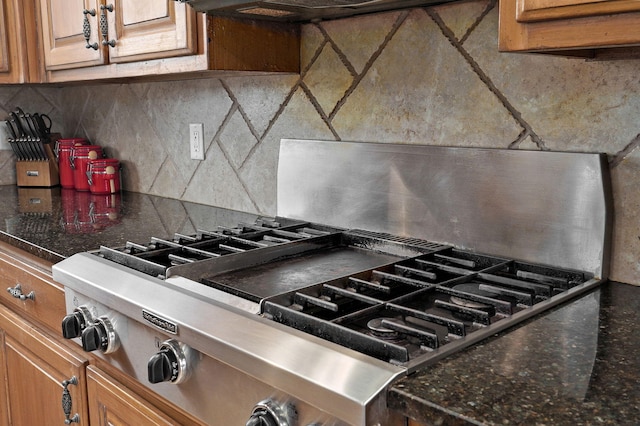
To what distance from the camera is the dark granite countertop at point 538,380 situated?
62 cm

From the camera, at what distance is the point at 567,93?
1126 mm

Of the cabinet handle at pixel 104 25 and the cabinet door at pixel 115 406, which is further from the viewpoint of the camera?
the cabinet handle at pixel 104 25

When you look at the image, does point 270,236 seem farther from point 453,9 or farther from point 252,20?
point 453,9

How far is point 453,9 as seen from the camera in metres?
1.27

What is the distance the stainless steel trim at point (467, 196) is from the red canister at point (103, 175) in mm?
957

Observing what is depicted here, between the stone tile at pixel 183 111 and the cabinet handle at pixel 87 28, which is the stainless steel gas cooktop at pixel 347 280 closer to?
the stone tile at pixel 183 111

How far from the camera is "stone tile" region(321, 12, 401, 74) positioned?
1.41 m

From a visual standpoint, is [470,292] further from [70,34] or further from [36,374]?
[70,34]

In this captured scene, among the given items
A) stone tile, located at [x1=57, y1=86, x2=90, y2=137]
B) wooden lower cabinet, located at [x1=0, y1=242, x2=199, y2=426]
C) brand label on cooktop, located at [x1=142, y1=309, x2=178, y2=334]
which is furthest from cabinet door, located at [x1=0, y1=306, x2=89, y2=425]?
stone tile, located at [x1=57, y1=86, x2=90, y2=137]

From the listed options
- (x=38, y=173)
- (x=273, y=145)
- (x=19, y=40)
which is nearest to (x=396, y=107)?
(x=273, y=145)

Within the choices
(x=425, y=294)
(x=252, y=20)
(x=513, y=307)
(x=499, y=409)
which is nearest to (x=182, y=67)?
(x=252, y=20)

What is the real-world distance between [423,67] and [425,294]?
571 millimetres

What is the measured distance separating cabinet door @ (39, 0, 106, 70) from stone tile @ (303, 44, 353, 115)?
2.08 feet

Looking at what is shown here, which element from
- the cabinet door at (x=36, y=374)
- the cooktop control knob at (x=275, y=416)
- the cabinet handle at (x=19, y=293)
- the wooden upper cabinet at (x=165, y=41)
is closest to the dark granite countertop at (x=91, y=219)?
the cabinet handle at (x=19, y=293)
